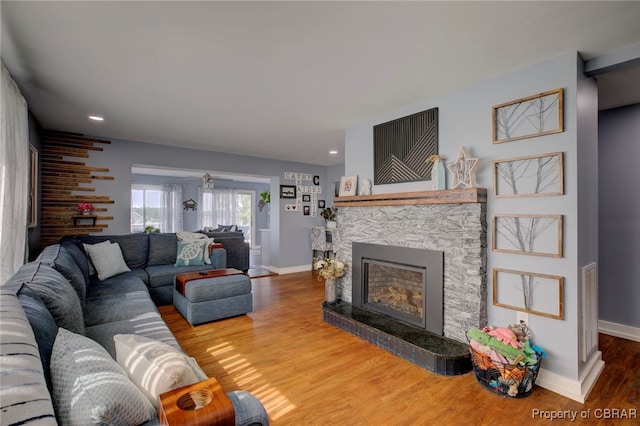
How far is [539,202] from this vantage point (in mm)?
2211

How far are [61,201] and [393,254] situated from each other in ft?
15.3

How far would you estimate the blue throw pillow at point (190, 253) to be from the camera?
14.4 ft

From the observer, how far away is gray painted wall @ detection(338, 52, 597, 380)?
208 centimetres

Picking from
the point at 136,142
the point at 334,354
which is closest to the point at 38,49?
the point at 136,142

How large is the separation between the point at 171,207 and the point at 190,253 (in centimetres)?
581

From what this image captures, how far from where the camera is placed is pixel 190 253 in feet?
14.6

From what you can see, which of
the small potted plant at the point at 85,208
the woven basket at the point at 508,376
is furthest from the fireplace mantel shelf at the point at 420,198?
the small potted plant at the point at 85,208

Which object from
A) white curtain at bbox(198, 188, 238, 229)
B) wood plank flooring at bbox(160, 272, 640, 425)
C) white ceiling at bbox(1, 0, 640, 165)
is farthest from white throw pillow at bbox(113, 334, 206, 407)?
white curtain at bbox(198, 188, 238, 229)

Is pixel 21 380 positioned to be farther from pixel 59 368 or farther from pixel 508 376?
pixel 508 376

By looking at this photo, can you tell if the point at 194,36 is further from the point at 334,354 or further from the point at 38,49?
the point at 334,354

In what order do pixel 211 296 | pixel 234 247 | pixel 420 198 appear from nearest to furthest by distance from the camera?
pixel 420 198, pixel 211 296, pixel 234 247

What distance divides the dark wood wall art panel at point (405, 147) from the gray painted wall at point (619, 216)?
6.63 feet

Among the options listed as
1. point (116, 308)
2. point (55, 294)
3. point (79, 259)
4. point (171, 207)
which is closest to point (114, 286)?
point (79, 259)

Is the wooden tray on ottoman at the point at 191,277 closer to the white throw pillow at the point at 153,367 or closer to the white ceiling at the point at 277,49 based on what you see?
the white ceiling at the point at 277,49
